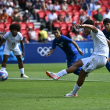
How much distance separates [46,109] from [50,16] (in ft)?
60.7

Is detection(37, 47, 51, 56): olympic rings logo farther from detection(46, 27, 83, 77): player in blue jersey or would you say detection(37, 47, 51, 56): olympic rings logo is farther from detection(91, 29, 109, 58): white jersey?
detection(91, 29, 109, 58): white jersey

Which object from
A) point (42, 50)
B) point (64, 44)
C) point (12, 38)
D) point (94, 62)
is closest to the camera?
point (94, 62)

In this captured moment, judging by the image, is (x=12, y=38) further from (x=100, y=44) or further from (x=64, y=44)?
(x=100, y=44)

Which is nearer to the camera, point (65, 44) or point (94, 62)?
point (94, 62)

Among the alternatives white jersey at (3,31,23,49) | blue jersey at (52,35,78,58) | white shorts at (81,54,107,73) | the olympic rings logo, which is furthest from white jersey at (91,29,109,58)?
the olympic rings logo

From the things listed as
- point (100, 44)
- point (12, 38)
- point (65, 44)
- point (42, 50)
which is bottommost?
point (42, 50)

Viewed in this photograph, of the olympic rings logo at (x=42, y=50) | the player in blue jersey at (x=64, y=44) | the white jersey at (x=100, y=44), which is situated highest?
the white jersey at (x=100, y=44)

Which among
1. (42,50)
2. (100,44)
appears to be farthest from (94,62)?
(42,50)

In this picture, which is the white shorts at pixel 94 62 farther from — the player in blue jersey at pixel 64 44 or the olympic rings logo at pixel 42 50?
the olympic rings logo at pixel 42 50

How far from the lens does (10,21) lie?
22.5m

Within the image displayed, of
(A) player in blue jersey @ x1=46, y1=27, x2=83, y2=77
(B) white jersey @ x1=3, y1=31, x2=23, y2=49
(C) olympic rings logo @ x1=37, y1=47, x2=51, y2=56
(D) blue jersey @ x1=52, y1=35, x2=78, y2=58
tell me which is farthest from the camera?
(C) olympic rings logo @ x1=37, y1=47, x2=51, y2=56

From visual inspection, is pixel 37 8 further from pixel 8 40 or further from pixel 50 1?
pixel 8 40

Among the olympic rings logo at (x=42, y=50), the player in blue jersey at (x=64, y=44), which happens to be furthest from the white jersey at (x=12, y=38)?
the olympic rings logo at (x=42, y=50)

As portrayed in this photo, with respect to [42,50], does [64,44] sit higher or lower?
higher
